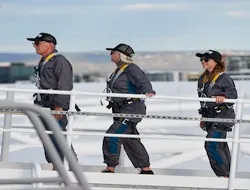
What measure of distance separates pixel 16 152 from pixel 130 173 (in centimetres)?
746

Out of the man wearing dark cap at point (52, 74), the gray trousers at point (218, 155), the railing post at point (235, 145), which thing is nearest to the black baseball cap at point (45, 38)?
the man wearing dark cap at point (52, 74)

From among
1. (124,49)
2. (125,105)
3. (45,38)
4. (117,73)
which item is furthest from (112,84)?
(45,38)

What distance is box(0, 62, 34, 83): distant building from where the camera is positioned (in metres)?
85.2

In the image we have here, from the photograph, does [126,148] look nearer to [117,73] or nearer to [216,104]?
[117,73]

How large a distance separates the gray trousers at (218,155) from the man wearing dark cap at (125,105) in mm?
628

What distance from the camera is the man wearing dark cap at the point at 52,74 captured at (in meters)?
9.59

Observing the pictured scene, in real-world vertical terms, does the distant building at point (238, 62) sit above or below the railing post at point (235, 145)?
below

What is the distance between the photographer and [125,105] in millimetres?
9625

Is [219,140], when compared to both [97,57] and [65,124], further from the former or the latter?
[97,57]

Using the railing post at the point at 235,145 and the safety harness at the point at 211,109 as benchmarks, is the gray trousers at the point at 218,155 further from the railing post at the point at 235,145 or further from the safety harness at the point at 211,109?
the railing post at the point at 235,145

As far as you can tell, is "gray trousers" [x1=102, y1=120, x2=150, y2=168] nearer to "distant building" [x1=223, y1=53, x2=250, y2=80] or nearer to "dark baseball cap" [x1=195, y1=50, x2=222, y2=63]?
"dark baseball cap" [x1=195, y1=50, x2=222, y2=63]

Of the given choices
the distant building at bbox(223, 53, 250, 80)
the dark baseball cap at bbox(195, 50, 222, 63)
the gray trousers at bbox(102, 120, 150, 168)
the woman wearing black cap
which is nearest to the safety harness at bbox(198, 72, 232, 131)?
the woman wearing black cap

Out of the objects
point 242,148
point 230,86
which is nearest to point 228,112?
point 230,86

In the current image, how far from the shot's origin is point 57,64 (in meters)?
9.64
